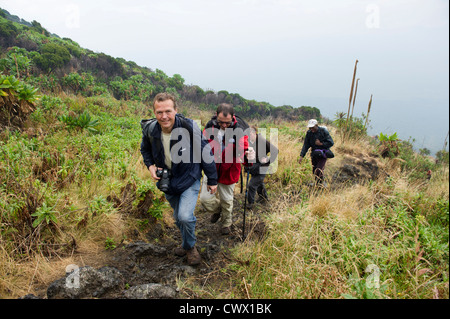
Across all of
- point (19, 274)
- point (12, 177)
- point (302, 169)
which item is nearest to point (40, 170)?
point (12, 177)

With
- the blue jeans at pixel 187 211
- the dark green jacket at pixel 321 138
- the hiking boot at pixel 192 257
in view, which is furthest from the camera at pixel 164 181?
the dark green jacket at pixel 321 138

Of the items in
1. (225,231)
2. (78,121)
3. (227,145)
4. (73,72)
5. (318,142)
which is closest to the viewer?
(227,145)

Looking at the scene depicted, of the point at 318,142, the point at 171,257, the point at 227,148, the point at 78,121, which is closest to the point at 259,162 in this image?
the point at 227,148

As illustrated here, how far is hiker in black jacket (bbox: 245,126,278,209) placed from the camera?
4.24 meters

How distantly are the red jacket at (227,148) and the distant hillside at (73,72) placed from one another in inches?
256

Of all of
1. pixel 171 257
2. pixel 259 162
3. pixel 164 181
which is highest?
pixel 164 181

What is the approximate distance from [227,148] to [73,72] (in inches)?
435

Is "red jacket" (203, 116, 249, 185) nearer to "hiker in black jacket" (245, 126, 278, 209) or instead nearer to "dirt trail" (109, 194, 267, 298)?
"hiker in black jacket" (245, 126, 278, 209)

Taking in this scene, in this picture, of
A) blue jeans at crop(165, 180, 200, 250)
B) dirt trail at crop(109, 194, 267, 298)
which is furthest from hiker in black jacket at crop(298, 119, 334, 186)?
blue jeans at crop(165, 180, 200, 250)

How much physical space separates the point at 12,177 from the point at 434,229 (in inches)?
214

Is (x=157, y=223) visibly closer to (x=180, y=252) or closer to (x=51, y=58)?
(x=180, y=252)

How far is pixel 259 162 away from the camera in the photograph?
4621 millimetres

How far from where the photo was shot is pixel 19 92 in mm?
5480

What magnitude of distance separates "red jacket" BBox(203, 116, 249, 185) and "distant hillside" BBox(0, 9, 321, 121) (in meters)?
6.51
